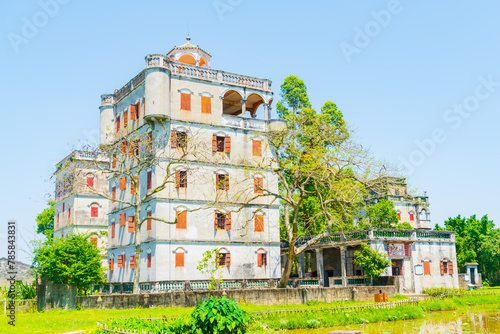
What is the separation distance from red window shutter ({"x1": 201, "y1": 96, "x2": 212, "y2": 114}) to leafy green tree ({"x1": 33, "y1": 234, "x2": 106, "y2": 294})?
39.4 ft

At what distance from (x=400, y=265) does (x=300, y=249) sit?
9727 millimetres

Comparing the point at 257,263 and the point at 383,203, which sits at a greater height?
the point at 383,203

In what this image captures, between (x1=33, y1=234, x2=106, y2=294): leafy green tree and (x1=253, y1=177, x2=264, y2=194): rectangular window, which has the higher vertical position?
(x1=253, y1=177, x2=264, y2=194): rectangular window

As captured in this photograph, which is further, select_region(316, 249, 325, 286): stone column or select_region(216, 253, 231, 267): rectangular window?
select_region(316, 249, 325, 286): stone column

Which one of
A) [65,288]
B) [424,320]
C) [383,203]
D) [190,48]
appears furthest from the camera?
[383,203]

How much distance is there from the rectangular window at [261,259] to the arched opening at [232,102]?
12.6m

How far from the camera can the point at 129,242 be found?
120 ft

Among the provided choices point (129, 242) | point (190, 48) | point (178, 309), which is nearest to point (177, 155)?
point (129, 242)

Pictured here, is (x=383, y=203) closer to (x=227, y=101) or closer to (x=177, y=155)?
(x=227, y=101)

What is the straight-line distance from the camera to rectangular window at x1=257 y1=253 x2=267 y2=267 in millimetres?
36594

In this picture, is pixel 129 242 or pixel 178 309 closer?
pixel 178 309

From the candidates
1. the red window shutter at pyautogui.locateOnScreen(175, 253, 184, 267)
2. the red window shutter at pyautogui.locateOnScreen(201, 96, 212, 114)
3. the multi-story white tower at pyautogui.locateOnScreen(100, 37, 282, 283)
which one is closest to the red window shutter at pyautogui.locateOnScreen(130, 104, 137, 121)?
the multi-story white tower at pyautogui.locateOnScreen(100, 37, 282, 283)

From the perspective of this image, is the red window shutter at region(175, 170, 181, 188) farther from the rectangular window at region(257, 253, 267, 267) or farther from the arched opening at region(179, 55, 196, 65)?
the arched opening at region(179, 55, 196, 65)

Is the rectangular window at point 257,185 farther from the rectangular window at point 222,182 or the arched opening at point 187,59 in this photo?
the arched opening at point 187,59
